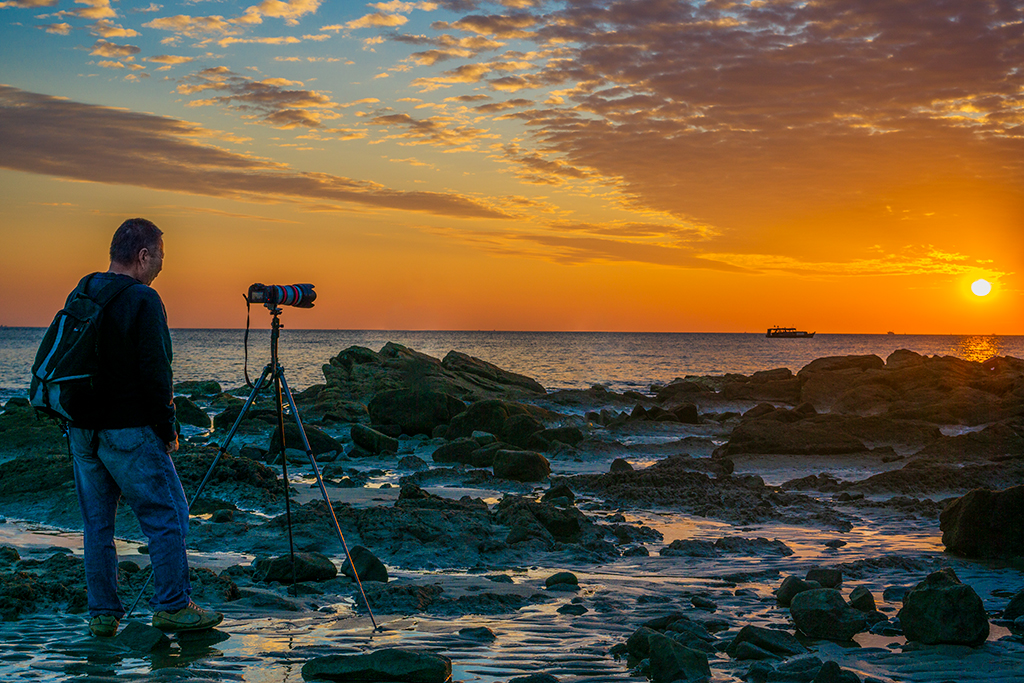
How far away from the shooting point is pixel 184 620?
508 centimetres

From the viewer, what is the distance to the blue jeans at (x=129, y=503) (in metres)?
4.88

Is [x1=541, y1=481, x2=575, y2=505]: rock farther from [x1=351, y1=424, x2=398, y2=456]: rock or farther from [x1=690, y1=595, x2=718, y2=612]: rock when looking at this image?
[x1=351, y1=424, x2=398, y2=456]: rock

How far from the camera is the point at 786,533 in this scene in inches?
375

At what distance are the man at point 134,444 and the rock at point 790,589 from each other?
428 centimetres

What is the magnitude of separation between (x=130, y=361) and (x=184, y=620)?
1677 mm

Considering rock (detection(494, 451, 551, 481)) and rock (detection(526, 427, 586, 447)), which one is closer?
rock (detection(494, 451, 551, 481))

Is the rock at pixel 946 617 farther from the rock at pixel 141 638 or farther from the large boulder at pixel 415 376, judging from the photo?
the large boulder at pixel 415 376

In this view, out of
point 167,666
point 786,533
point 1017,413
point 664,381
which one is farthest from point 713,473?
point 664,381

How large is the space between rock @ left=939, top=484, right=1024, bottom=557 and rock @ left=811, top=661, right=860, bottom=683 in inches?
185

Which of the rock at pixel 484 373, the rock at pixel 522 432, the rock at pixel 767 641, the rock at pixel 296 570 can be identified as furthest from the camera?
the rock at pixel 484 373

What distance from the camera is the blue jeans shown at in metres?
4.88

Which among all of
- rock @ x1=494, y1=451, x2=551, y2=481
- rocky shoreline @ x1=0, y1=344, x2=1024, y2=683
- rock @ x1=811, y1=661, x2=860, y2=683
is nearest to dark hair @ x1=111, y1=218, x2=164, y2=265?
rocky shoreline @ x1=0, y1=344, x2=1024, y2=683

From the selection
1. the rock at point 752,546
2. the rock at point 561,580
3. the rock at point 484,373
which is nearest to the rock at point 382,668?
the rock at point 561,580

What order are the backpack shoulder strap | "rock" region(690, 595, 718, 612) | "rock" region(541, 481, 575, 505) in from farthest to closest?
1. "rock" region(541, 481, 575, 505)
2. "rock" region(690, 595, 718, 612)
3. the backpack shoulder strap
